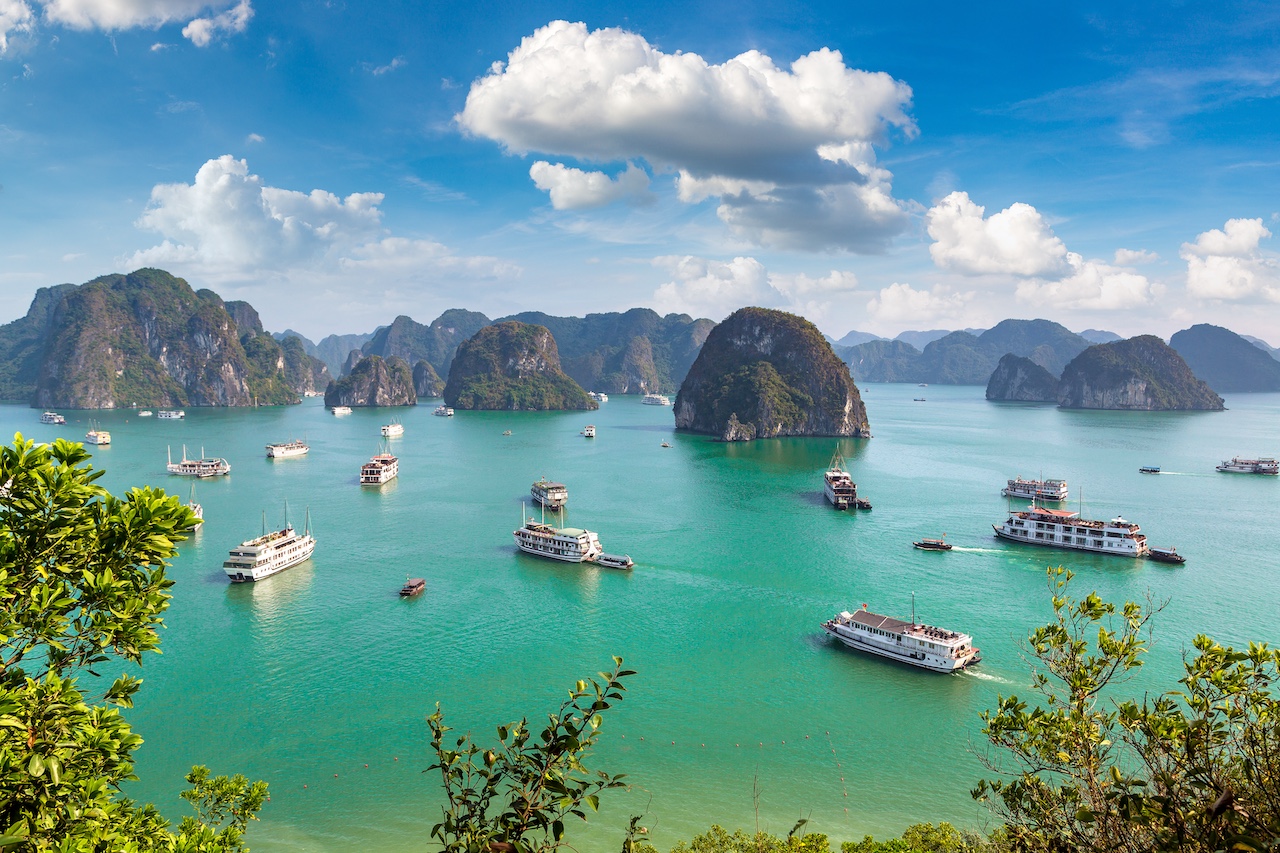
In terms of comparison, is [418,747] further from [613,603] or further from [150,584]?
[150,584]

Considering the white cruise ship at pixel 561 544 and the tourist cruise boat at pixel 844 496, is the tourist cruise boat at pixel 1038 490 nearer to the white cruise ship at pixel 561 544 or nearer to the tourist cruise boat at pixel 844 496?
the tourist cruise boat at pixel 844 496

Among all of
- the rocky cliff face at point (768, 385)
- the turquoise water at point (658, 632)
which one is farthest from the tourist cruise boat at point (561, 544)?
the rocky cliff face at point (768, 385)

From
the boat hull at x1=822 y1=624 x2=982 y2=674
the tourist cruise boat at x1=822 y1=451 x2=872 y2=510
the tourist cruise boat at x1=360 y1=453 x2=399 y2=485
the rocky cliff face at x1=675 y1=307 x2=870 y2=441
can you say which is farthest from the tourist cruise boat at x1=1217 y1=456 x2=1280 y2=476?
the tourist cruise boat at x1=360 y1=453 x2=399 y2=485

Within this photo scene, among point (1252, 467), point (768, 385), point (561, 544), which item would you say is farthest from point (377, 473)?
point (1252, 467)

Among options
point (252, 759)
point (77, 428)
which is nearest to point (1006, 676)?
point (252, 759)

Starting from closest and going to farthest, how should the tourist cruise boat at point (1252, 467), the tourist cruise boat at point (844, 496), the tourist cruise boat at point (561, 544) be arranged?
the tourist cruise boat at point (561, 544), the tourist cruise boat at point (844, 496), the tourist cruise boat at point (1252, 467)
